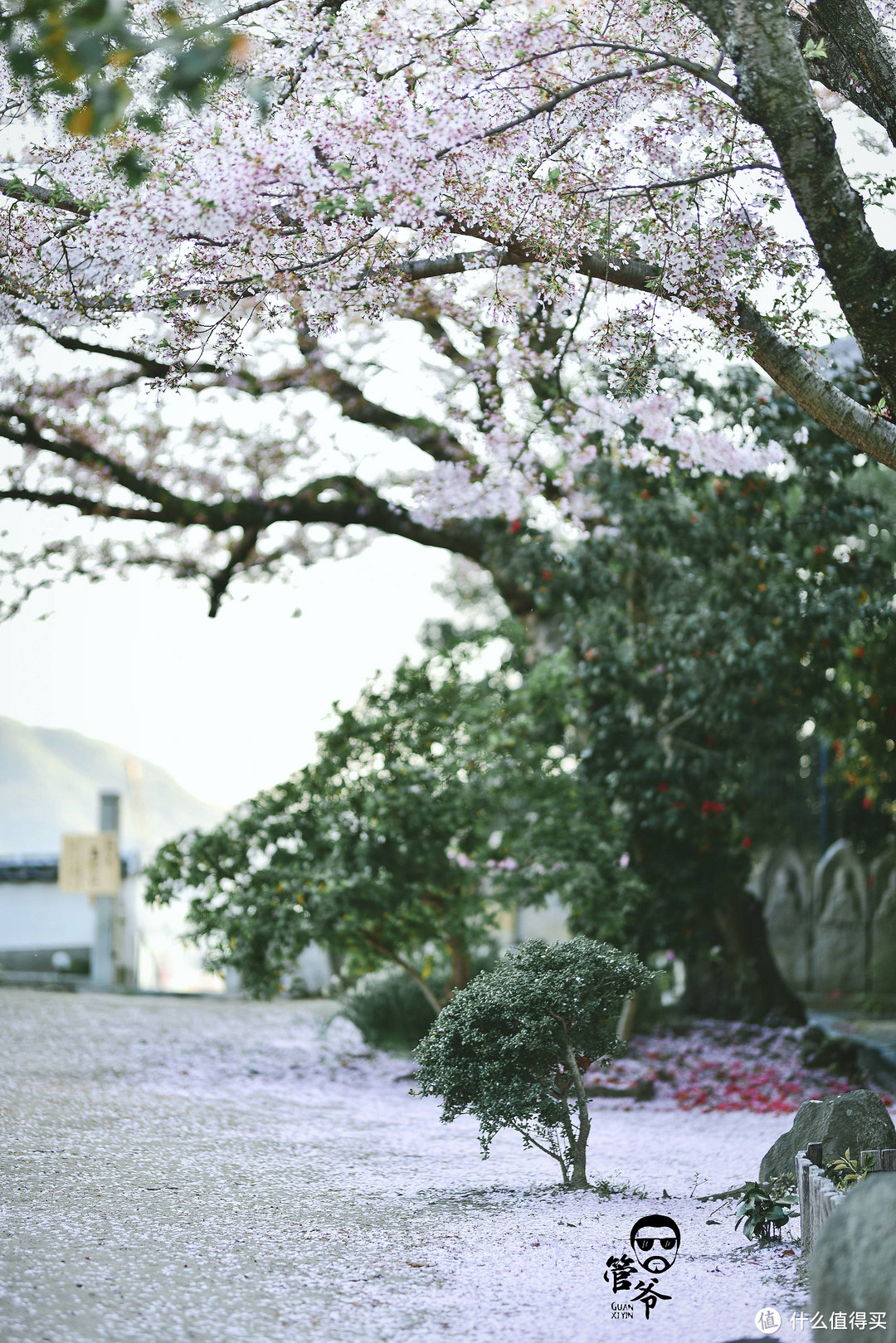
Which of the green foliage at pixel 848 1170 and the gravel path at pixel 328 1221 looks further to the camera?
the green foliage at pixel 848 1170

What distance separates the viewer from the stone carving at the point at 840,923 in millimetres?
11297

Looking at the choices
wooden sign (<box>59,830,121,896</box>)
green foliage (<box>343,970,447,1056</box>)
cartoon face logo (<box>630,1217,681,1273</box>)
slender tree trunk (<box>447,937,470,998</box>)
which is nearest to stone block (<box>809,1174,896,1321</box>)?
cartoon face logo (<box>630,1217,681,1273</box>)

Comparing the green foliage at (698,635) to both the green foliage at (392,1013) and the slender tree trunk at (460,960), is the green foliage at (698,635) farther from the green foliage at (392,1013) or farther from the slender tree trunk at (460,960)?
the green foliage at (392,1013)

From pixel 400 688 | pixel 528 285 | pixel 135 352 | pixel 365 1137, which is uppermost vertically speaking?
pixel 135 352

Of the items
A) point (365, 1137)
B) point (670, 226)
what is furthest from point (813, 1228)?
point (670, 226)

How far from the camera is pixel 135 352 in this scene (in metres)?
7.48

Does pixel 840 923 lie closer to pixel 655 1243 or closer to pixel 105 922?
pixel 105 922

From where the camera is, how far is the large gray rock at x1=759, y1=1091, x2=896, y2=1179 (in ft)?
11.9

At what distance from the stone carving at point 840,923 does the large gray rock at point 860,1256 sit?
945cm

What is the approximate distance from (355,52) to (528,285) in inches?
54.4

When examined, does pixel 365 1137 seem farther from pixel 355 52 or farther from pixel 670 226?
pixel 355 52

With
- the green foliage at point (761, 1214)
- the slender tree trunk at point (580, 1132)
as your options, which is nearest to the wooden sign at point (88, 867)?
the slender tree trunk at point (580, 1132)

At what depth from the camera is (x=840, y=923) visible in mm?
11328

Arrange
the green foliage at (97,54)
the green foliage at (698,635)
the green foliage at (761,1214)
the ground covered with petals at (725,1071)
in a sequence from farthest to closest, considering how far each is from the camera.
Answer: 1. the green foliage at (698,635)
2. the ground covered with petals at (725,1071)
3. the green foliage at (761,1214)
4. the green foliage at (97,54)
